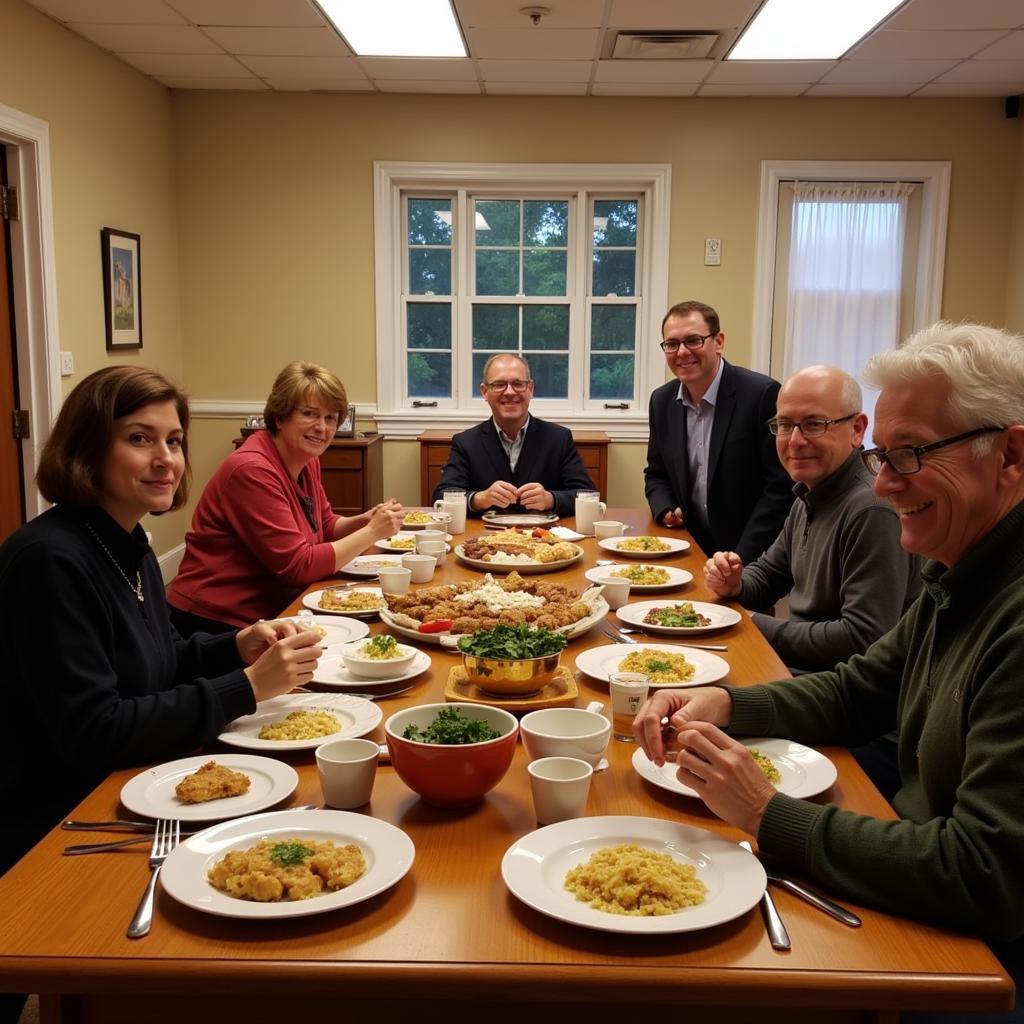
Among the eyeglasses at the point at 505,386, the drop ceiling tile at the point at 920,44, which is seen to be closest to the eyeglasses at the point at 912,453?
the eyeglasses at the point at 505,386

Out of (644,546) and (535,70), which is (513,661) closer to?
(644,546)

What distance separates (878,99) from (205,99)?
154 inches

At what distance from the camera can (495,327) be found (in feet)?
20.7

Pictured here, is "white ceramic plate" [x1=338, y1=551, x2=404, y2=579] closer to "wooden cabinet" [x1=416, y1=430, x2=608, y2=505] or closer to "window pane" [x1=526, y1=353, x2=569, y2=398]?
"wooden cabinet" [x1=416, y1=430, x2=608, y2=505]

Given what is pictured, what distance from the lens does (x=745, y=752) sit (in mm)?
1234

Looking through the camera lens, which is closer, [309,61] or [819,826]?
[819,826]

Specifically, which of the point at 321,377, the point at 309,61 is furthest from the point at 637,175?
the point at 321,377

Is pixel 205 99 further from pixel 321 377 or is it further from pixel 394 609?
pixel 394 609

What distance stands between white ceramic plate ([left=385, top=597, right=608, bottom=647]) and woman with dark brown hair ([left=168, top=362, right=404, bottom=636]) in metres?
0.61

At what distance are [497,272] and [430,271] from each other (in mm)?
417

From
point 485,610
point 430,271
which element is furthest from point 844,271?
point 485,610

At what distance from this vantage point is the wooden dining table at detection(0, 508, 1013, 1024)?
0.96m

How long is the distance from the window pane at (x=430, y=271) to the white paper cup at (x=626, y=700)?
4993 millimetres

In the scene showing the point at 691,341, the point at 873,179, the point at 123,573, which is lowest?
the point at 123,573
